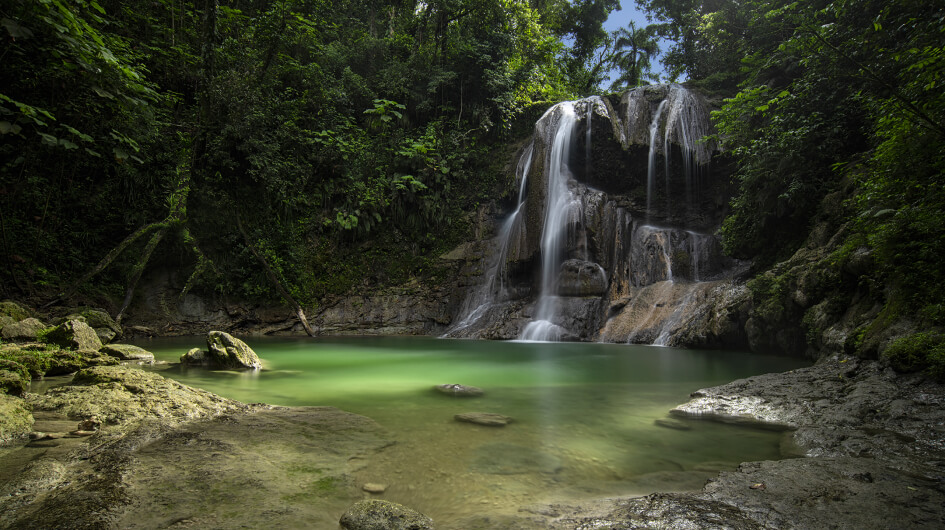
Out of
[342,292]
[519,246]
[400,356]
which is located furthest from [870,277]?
[342,292]

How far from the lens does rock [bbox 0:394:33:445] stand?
106 inches

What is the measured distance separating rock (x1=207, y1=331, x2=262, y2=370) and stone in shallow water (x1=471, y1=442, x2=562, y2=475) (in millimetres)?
5245

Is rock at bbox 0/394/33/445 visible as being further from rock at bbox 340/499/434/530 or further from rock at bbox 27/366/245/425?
rock at bbox 340/499/434/530

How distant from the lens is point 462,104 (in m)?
17.8

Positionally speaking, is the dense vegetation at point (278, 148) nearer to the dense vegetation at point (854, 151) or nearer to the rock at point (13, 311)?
the rock at point (13, 311)

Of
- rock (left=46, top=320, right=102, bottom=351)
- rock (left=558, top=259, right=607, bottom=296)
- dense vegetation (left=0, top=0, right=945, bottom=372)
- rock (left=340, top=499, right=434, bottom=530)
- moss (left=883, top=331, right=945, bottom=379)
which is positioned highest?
dense vegetation (left=0, top=0, right=945, bottom=372)

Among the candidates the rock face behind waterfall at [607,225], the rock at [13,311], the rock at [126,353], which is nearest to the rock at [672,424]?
the rock at [126,353]

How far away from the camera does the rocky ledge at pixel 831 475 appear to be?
1.91 meters

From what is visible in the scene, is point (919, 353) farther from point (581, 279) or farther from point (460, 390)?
point (581, 279)

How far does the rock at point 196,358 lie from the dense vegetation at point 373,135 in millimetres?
3300

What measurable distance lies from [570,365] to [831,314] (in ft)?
13.2

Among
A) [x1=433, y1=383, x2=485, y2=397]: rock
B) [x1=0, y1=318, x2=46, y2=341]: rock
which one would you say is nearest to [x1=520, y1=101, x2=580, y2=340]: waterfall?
[x1=433, y1=383, x2=485, y2=397]: rock

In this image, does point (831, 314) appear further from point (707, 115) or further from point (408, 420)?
point (707, 115)

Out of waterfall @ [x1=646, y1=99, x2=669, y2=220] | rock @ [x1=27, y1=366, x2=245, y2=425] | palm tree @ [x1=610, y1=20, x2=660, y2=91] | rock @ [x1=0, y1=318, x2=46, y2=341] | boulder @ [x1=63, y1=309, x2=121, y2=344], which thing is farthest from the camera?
palm tree @ [x1=610, y1=20, x2=660, y2=91]
